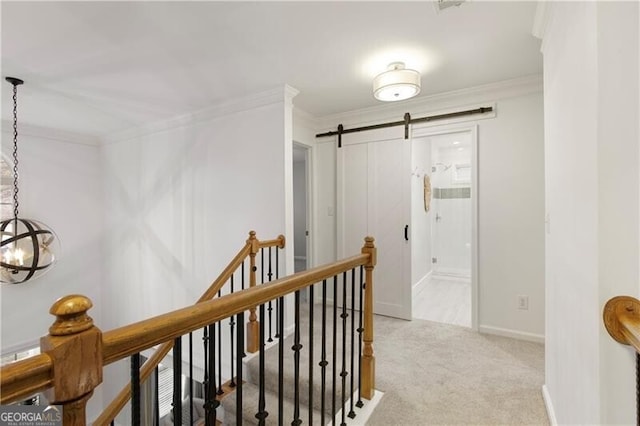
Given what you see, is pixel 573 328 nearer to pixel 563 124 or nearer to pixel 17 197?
pixel 563 124

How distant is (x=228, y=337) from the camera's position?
3.15 metres

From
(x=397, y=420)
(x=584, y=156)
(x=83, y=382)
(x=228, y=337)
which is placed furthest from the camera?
(x=228, y=337)

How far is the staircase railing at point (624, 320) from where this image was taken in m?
0.80

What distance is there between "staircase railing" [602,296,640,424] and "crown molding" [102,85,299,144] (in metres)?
2.67

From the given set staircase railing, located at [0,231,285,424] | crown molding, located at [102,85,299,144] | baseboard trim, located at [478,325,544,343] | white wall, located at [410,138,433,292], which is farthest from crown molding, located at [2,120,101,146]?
baseboard trim, located at [478,325,544,343]

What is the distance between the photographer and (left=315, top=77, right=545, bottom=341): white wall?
8.78 feet

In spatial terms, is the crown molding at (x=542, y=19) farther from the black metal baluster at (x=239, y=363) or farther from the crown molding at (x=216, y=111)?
the black metal baluster at (x=239, y=363)

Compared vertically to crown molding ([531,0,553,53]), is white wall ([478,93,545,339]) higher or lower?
lower

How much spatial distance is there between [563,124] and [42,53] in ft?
11.4

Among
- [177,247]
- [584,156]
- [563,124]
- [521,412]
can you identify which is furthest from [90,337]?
[177,247]

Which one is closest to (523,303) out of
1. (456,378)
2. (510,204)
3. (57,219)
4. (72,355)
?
(510,204)

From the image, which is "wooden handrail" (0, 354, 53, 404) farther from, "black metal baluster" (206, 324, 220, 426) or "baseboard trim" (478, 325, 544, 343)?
"baseboard trim" (478, 325, 544, 343)

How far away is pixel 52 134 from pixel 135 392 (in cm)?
511

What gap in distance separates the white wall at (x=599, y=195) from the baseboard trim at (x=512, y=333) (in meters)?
1.61
